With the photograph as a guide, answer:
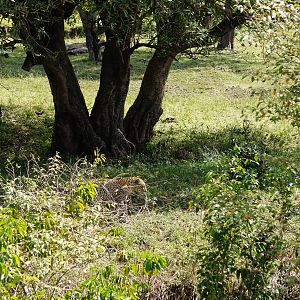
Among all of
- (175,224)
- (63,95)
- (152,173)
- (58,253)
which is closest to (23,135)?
(63,95)

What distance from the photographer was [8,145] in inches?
489

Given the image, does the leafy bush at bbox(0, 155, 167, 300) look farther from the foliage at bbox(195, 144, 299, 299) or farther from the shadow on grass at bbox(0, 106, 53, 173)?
the shadow on grass at bbox(0, 106, 53, 173)

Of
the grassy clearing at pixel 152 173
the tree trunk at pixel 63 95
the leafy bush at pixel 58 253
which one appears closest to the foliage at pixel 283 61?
the grassy clearing at pixel 152 173

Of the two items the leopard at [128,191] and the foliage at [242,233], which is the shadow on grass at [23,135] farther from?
the foliage at [242,233]

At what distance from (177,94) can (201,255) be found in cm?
1328

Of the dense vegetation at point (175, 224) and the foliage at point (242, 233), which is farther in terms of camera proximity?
the foliage at point (242, 233)

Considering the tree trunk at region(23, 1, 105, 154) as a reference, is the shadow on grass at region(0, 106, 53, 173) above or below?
below

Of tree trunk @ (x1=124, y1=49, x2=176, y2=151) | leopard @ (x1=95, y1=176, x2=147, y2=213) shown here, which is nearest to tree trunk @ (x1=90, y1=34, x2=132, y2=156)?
tree trunk @ (x1=124, y1=49, x2=176, y2=151)

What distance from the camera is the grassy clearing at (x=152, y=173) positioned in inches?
193

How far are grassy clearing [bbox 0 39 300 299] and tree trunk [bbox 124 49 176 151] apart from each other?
0.37 metres

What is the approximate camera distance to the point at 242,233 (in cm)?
532

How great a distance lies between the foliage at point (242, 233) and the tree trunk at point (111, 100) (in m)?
6.03

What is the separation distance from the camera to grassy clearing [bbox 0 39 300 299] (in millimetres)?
4906

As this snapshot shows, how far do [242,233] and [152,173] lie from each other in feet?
16.8
